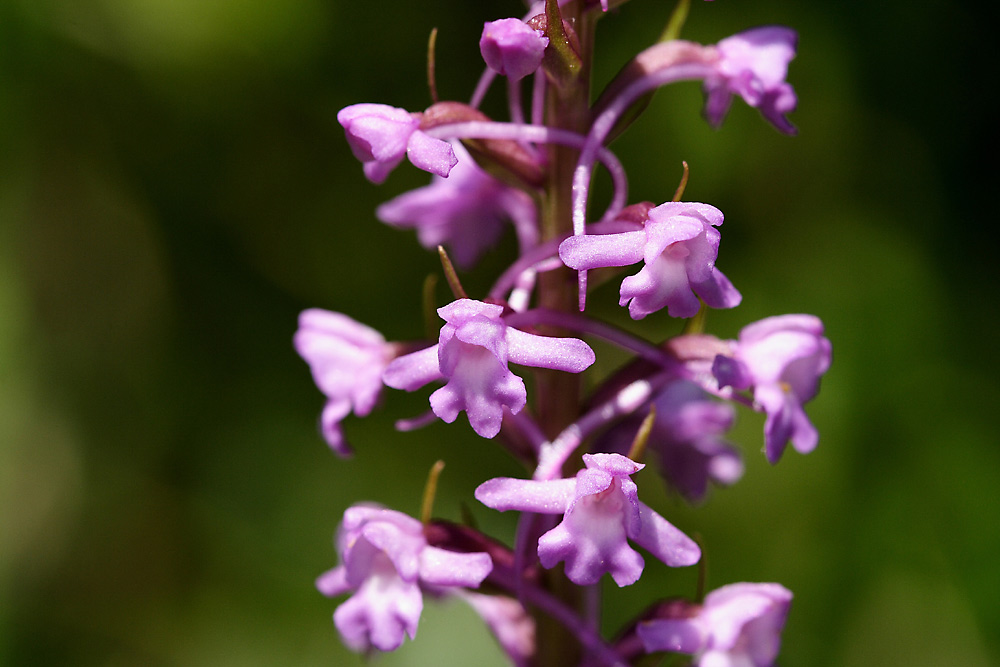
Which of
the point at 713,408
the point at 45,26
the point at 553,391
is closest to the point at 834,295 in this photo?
the point at 713,408

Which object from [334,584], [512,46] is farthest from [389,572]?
[512,46]

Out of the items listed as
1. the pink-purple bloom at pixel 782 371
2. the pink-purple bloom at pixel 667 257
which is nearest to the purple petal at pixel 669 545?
the pink-purple bloom at pixel 782 371

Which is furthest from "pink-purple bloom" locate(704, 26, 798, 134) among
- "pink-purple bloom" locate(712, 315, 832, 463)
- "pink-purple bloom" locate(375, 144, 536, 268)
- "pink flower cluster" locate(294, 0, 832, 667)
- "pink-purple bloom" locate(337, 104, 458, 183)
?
"pink-purple bloom" locate(337, 104, 458, 183)

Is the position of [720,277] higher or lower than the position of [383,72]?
lower

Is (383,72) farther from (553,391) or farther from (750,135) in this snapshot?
(553,391)

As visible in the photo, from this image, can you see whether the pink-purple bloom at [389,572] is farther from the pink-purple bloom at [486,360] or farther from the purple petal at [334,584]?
the pink-purple bloom at [486,360]

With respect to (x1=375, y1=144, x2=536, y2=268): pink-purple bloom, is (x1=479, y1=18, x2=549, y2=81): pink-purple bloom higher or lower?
higher

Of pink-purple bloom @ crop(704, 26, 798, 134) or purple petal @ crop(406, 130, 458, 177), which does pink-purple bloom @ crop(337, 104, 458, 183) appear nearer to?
purple petal @ crop(406, 130, 458, 177)
